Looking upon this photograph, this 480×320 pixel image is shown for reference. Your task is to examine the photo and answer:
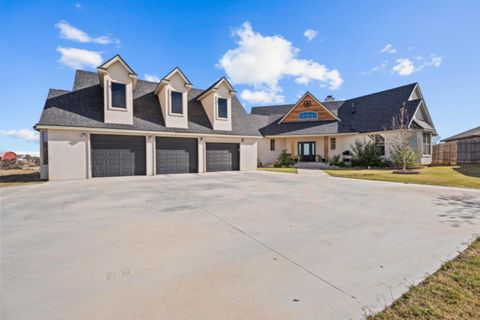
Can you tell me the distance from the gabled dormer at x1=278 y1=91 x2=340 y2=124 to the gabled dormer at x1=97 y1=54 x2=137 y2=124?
1708 cm

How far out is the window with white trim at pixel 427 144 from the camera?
68.2ft

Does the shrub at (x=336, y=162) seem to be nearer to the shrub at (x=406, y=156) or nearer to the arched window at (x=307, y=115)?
the shrub at (x=406, y=156)

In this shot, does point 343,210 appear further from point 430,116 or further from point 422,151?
point 430,116

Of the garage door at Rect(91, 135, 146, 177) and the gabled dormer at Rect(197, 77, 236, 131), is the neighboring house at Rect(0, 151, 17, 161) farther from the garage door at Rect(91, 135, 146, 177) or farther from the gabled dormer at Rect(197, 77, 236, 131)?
the gabled dormer at Rect(197, 77, 236, 131)

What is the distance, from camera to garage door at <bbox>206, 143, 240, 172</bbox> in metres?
17.4

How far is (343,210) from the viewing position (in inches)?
237

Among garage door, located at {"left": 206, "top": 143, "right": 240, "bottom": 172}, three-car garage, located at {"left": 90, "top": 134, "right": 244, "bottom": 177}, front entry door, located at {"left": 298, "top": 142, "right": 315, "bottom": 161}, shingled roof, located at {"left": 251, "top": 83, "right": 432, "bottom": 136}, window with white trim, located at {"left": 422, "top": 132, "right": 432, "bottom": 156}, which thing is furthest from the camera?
front entry door, located at {"left": 298, "top": 142, "right": 315, "bottom": 161}

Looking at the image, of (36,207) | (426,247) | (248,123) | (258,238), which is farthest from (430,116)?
(36,207)

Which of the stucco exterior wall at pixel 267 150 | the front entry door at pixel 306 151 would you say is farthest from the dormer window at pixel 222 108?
the front entry door at pixel 306 151

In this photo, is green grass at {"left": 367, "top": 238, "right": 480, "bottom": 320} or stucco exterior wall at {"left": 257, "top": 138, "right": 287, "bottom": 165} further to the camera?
stucco exterior wall at {"left": 257, "top": 138, "right": 287, "bottom": 165}

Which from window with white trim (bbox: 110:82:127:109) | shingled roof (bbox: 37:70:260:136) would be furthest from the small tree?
window with white trim (bbox: 110:82:127:109)

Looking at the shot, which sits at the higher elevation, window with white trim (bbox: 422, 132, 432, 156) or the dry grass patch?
window with white trim (bbox: 422, 132, 432, 156)

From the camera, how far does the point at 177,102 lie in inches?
633

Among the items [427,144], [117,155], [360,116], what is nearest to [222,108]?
[117,155]
